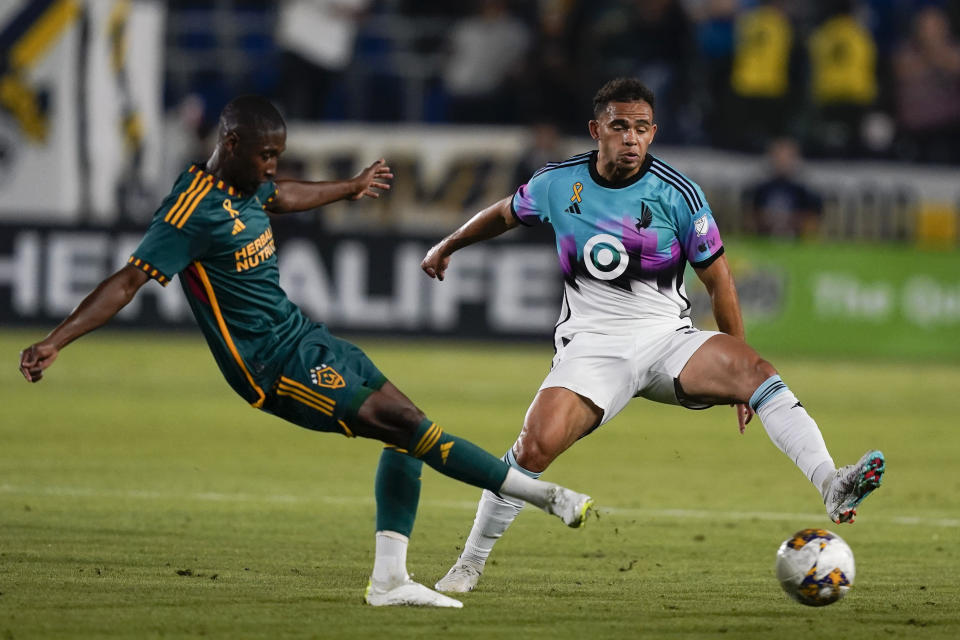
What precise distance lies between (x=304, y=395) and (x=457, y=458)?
64 cm

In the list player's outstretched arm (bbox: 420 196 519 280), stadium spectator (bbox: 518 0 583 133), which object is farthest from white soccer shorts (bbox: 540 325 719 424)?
stadium spectator (bbox: 518 0 583 133)

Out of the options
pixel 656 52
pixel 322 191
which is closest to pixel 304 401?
pixel 322 191

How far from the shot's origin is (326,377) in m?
5.95

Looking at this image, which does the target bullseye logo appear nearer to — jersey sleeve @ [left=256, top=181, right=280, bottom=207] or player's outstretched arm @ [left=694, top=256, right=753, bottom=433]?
player's outstretched arm @ [left=694, top=256, right=753, bottom=433]

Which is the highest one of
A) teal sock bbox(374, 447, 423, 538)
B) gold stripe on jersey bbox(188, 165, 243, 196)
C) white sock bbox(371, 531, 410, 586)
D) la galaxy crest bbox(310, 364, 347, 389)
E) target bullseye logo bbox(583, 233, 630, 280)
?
gold stripe on jersey bbox(188, 165, 243, 196)

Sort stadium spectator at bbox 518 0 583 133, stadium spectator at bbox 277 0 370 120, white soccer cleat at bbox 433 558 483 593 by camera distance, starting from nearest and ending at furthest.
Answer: white soccer cleat at bbox 433 558 483 593
stadium spectator at bbox 518 0 583 133
stadium spectator at bbox 277 0 370 120

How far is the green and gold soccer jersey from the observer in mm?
5902

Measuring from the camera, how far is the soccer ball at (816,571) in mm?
5875

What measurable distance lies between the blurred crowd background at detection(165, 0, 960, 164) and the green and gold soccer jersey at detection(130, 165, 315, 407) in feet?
44.6

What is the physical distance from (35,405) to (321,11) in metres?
8.94

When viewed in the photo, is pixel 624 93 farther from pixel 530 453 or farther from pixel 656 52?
pixel 656 52

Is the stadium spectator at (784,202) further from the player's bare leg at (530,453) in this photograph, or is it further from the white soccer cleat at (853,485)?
the white soccer cleat at (853,485)

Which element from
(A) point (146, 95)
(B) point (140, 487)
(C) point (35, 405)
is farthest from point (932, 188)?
(B) point (140, 487)

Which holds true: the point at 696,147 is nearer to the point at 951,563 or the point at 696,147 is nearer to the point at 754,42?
the point at 754,42
